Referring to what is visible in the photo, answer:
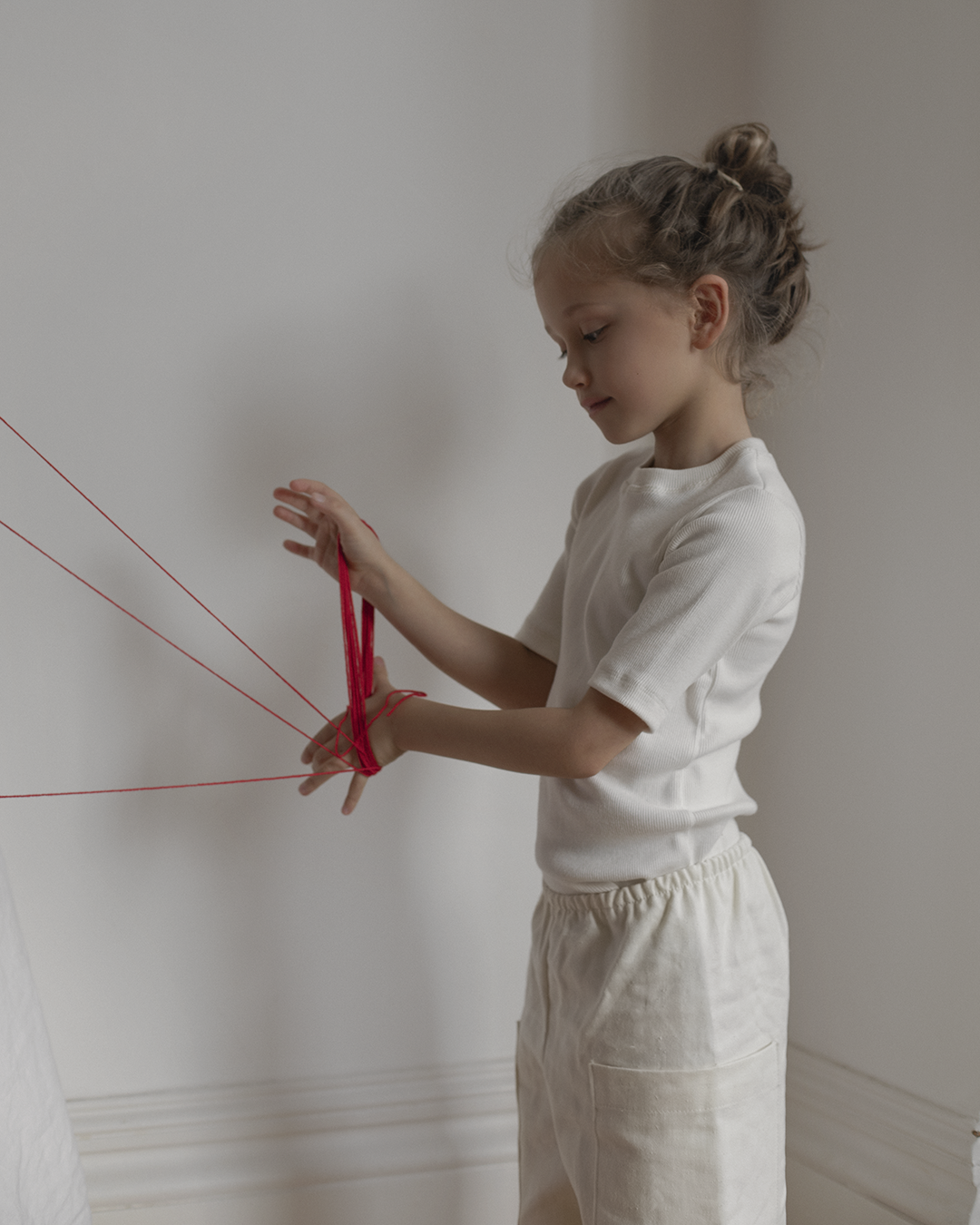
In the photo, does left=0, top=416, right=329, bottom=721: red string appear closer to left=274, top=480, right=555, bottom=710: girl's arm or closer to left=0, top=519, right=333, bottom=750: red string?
left=0, top=519, right=333, bottom=750: red string

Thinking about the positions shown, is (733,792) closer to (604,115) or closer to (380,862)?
(380,862)

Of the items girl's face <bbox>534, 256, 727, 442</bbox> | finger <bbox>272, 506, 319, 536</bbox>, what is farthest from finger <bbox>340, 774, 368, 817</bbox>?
girl's face <bbox>534, 256, 727, 442</bbox>

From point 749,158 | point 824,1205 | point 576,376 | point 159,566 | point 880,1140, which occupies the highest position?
point 749,158

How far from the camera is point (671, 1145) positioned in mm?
774

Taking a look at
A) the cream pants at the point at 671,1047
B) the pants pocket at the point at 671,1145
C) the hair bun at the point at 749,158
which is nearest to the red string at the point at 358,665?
the cream pants at the point at 671,1047

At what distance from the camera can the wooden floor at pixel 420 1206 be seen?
42.2 inches

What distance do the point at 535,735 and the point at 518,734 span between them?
15 mm

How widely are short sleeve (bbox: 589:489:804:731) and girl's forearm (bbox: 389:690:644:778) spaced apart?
0.08 ft

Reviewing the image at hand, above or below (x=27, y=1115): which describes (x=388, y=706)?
Result: above

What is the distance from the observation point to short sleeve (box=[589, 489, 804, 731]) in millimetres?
723

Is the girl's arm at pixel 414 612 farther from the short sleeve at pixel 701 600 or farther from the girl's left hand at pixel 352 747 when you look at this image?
the short sleeve at pixel 701 600

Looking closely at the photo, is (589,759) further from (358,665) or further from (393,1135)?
(393,1135)

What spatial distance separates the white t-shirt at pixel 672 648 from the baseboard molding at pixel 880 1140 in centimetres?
42

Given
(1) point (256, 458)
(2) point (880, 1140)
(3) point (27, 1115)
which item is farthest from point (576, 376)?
(2) point (880, 1140)
